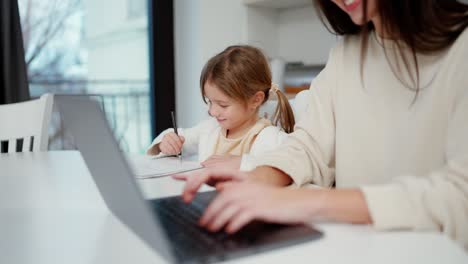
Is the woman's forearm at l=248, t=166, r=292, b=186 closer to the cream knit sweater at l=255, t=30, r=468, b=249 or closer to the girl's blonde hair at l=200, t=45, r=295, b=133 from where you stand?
the cream knit sweater at l=255, t=30, r=468, b=249

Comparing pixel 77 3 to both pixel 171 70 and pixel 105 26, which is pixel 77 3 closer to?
pixel 105 26

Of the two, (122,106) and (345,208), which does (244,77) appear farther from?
(122,106)

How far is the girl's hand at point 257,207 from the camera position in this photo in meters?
0.45

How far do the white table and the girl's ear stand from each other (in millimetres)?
750

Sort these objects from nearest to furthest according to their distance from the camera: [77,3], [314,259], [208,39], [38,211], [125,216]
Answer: [314,259] → [125,216] → [38,211] → [77,3] → [208,39]

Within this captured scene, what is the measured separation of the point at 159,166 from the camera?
101 cm

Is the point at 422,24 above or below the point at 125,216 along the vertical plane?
above

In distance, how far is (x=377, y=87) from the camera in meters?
0.77

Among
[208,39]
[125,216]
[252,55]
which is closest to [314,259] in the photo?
[125,216]

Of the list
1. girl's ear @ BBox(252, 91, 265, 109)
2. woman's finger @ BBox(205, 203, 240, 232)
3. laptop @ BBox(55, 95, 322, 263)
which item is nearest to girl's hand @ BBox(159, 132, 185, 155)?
girl's ear @ BBox(252, 91, 265, 109)

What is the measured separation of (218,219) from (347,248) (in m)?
0.14

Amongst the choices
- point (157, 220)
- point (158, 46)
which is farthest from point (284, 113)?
point (158, 46)

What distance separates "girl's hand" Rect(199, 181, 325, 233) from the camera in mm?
445

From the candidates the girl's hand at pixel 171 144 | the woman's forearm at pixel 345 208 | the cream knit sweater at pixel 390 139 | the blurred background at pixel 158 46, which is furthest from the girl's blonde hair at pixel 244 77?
the blurred background at pixel 158 46
